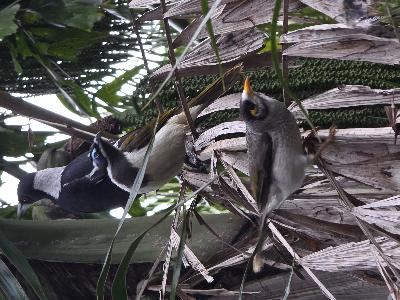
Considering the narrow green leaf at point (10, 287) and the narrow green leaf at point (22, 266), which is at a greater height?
the narrow green leaf at point (22, 266)

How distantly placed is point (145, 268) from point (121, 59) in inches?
19.7

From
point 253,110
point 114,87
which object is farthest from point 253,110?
point 114,87

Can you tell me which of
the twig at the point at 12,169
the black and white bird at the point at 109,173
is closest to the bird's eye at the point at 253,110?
the black and white bird at the point at 109,173

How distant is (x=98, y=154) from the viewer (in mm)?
894

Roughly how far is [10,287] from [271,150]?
406mm

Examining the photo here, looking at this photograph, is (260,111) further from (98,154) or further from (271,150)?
(98,154)

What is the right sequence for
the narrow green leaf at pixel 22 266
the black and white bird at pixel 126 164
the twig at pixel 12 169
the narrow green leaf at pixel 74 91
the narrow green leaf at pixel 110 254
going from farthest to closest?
the twig at pixel 12 169 < the narrow green leaf at pixel 74 91 < the black and white bird at pixel 126 164 < the narrow green leaf at pixel 22 266 < the narrow green leaf at pixel 110 254

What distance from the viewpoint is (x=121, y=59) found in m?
1.26

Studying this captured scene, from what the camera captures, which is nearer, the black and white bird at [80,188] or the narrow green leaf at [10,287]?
the narrow green leaf at [10,287]

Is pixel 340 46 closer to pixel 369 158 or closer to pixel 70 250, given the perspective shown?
pixel 369 158

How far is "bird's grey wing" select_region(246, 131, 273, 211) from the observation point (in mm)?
593

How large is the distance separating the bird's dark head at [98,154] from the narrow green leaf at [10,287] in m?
0.18

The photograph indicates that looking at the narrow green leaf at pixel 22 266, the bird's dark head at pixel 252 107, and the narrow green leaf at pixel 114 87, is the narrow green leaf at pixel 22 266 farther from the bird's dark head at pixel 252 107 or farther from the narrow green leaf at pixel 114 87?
the narrow green leaf at pixel 114 87

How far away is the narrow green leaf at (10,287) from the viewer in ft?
2.67
